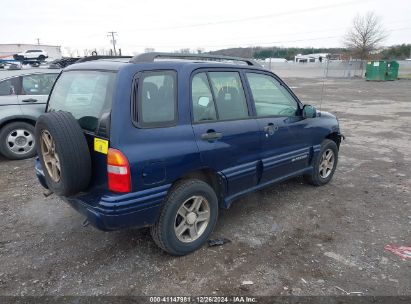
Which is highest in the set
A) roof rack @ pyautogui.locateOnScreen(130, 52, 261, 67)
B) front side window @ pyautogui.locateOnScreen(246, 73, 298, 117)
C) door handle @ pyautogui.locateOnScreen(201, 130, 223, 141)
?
roof rack @ pyautogui.locateOnScreen(130, 52, 261, 67)

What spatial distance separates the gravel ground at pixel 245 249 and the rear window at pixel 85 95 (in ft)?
4.29

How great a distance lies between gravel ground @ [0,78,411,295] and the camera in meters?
2.86

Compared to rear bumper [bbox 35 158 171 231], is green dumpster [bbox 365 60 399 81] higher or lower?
higher

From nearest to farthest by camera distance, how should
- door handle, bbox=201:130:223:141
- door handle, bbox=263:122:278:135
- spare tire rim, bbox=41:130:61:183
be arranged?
spare tire rim, bbox=41:130:61:183 → door handle, bbox=201:130:223:141 → door handle, bbox=263:122:278:135

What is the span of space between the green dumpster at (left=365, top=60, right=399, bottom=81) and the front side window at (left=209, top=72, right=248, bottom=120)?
103 feet

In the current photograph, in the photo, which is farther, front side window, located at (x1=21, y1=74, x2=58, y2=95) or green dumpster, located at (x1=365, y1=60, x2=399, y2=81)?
green dumpster, located at (x1=365, y1=60, x2=399, y2=81)

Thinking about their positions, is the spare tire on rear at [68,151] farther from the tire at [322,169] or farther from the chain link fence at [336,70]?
the chain link fence at [336,70]

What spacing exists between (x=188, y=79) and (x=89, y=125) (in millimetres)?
967

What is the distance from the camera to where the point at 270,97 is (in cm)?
416

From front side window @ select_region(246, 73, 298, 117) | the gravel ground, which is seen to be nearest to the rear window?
the gravel ground

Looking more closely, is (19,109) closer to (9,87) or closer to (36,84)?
(9,87)

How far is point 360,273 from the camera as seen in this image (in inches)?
119

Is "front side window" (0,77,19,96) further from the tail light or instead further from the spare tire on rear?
the tail light

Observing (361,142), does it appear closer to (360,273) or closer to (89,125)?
(360,273)
